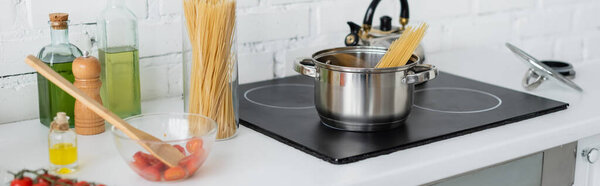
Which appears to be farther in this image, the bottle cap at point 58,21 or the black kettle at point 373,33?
the black kettle at point 373,33

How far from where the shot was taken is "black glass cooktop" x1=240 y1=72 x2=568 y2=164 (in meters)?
1.33

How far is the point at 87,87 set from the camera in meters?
1.35

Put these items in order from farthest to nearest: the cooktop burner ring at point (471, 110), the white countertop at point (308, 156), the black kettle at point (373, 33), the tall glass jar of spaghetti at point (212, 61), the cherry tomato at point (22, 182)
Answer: the black kettle at point (373, 33) < the cooktop burner ring at point (471, 110) < the tall glass jar of spaghetti at point (212, 61) < the white countertop at point (308, 156) < the cherry tomato at point (22, 182)

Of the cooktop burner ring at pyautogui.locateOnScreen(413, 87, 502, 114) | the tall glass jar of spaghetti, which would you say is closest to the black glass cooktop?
the cooktop burner ring at pyautogui.locateOnScreen(413, 87, 502, 114)

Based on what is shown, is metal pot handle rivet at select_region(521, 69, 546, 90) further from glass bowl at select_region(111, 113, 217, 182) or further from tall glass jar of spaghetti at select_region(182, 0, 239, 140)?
glass bowl at select_region(111, 113, 217, 182)

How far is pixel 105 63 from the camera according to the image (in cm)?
145

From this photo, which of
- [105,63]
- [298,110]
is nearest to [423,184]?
[298,110]

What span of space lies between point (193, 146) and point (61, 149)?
0.22 m

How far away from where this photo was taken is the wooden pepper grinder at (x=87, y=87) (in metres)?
1.34

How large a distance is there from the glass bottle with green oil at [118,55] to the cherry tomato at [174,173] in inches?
14.4

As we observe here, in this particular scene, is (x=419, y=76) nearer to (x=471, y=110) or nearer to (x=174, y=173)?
(x=471, y=110)

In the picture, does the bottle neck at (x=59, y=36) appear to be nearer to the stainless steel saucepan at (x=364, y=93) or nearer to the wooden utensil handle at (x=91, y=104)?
the wooden utensil handle at (x=91, y=104)

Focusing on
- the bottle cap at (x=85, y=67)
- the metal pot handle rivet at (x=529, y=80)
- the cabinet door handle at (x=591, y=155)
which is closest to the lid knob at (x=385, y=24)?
the metal pot handle rivet at (x=529, y=80)

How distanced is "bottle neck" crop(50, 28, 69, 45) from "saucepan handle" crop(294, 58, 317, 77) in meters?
0.44
